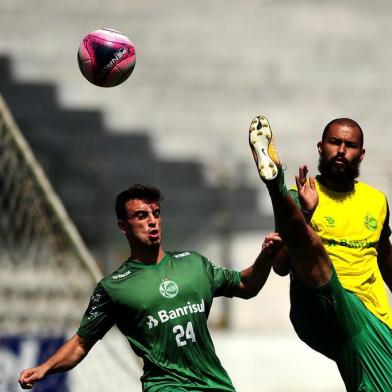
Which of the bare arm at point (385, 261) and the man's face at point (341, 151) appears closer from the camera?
the man's face at point (341, 151)

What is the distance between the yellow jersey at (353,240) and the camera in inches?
243

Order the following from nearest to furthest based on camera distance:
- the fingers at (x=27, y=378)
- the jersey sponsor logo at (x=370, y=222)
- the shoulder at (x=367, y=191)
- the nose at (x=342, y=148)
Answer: the fingers at (x=27, y=378), the nose at (x=342, y=148), the jersey sponsor logo at (x=370, y=222), the shoulder at (x=367, y=191)

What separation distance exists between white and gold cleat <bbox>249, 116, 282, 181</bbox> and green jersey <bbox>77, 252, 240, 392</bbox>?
A: 0.76m

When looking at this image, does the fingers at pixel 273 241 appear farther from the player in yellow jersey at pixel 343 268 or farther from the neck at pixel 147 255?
the neck at pixel 147 255

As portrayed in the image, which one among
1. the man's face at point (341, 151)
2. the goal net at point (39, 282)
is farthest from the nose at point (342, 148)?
the goal net at point (39, 282)

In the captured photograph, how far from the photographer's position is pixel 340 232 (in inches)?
243

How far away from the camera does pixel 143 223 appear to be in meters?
5.95

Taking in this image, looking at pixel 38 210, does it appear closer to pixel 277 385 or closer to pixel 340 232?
pixel 277 385

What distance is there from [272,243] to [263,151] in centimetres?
64

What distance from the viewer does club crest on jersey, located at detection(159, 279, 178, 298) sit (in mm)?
5934

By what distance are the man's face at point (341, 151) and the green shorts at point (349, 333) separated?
509mm

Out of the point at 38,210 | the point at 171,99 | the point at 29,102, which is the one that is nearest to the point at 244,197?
the point at 171,99

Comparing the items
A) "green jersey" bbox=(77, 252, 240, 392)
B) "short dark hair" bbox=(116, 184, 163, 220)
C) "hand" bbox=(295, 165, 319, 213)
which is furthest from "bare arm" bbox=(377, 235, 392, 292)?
"short dark hair" bbox=(116, 184, 163, 220)

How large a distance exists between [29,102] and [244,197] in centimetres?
242
